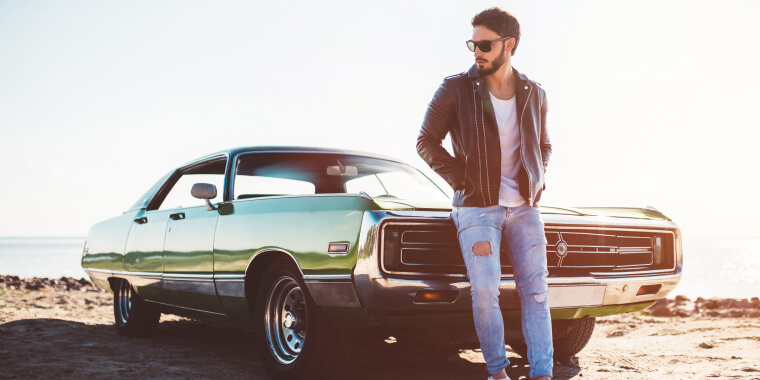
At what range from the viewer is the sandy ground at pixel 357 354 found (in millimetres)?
4230

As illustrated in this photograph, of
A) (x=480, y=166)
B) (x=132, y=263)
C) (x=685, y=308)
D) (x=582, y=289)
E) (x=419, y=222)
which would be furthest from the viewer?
(x=685, y=308)

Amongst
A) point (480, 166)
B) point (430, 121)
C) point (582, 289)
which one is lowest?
point (582, 289)

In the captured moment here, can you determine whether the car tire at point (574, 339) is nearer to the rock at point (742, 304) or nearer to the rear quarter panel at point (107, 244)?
the rear quarter panel at point (107, 244)

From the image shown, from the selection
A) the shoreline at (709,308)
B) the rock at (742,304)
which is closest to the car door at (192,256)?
the shoreline at (709,308)

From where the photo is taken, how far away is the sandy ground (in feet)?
13.9

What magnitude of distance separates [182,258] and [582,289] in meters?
2.87

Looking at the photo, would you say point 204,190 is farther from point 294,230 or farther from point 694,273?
point 694,273

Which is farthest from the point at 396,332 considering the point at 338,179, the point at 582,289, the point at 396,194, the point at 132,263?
the point at 132,263

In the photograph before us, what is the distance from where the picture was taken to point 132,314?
19.8ft

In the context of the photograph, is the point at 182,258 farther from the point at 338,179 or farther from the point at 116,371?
the point at 338,179

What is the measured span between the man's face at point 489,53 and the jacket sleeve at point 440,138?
210 mm

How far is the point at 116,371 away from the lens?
13.8 feet

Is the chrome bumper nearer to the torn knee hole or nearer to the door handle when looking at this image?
the torn knee hole

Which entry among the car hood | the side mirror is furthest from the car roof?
the car hood
